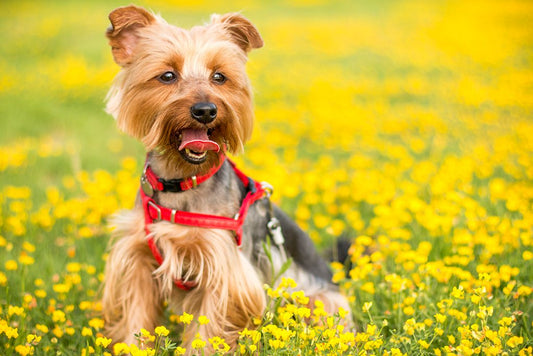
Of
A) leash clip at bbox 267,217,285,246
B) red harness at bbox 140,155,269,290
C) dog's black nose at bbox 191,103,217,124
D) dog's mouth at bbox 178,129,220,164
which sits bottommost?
leash clip at bbox 267,217,285,246

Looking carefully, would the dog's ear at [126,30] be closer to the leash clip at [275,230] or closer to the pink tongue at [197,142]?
the pink tongue at [197,142]

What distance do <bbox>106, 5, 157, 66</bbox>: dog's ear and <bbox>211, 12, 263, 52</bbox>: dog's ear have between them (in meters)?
0.47

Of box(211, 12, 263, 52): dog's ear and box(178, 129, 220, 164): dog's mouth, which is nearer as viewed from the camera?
box(178, 129, 220, 164): dog's mouth

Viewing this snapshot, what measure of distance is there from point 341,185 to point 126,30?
11.3 feet

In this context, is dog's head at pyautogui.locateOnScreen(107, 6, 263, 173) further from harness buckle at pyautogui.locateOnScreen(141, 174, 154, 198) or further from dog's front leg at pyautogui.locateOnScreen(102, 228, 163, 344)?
dog's front leg at pyautogui.locateOnScreen(102, 228, 163, 344)

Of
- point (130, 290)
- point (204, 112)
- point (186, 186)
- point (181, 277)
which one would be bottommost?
point (130, 290)

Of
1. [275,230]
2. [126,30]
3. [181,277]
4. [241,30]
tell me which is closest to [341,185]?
[275,230]

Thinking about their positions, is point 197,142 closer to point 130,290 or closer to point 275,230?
point 275,230

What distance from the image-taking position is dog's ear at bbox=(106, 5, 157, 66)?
309 centimetres

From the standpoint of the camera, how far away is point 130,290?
3342mm

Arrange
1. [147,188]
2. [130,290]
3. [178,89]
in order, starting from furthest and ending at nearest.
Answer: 1. [130,290]
2. [147,188]
3. [178,89]

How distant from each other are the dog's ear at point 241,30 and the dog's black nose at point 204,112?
2.40 ft

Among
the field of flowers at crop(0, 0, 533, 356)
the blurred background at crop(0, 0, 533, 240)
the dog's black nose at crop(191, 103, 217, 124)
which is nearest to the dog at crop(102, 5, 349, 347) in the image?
the dog's black nose at crop(191, 103, 217, 124)

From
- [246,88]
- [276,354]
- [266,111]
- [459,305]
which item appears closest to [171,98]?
[246,88]
